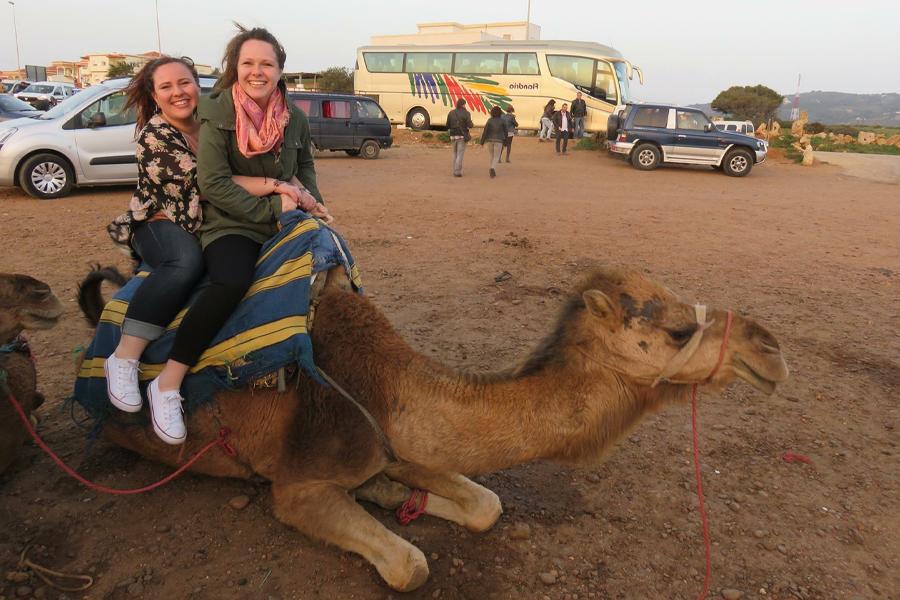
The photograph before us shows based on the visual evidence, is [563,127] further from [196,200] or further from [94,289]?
[196,200]

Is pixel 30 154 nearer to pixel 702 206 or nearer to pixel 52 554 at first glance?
pixel 52 554

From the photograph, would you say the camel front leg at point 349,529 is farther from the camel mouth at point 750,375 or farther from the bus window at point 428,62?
the bus window at point 428,62

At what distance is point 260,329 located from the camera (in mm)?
2963

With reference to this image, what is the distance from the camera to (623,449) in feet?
13.4

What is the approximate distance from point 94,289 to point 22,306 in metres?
0.55

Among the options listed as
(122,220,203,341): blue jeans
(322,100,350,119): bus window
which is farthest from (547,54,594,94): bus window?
(122,220,203,341): blue jeans

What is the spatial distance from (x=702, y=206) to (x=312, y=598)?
44.1 feet

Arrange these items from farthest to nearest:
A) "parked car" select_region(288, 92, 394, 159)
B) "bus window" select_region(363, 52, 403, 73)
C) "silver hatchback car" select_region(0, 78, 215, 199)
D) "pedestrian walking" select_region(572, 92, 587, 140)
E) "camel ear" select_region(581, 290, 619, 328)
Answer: "bus window" select_region(363, 52, 403, 73), "pedestrian walking" select_region(572, 92, 587, 140), "parked car" select_region(288, 92, 394, 159), "silver hatchback car" select_region(0, 78, 215, 199), "camel ear" select_region(581, 290, 619, 328)

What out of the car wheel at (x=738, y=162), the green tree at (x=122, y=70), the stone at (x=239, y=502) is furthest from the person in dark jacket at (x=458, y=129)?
the stone at (x=239, y=502)

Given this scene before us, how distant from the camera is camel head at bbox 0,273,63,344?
10.7 feet

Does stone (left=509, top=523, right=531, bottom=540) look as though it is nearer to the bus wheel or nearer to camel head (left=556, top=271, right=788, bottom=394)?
camel head (left=556, top=271, right=788, bottom=394)

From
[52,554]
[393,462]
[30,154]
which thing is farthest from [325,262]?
[30,154]

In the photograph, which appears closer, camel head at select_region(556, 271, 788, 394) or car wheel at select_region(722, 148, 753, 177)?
camel head at select_region(556, 271, 788, 394)

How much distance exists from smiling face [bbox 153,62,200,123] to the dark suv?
66.4 feet
